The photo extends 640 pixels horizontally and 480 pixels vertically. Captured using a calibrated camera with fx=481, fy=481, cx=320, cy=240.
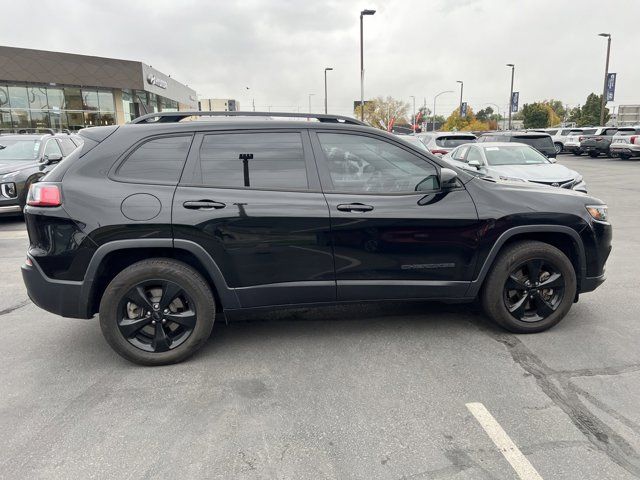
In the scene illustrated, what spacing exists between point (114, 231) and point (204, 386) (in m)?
1.24

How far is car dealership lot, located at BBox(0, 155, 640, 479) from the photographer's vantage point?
251 cm

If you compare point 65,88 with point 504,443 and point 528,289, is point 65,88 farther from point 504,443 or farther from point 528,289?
point 504,443

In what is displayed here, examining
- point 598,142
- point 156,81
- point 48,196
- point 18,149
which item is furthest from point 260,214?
point 156,81

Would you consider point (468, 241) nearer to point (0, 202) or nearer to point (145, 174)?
point (145, 174)

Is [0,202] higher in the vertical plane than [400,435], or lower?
higher

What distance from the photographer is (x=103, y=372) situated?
3.52m

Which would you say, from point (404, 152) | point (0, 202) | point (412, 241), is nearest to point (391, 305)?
point (412, 241)

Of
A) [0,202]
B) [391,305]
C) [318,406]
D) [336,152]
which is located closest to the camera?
[318,406]

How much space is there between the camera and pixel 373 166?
3.77m

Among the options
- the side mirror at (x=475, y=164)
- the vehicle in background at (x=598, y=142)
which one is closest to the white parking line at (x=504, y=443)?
the side mirror at (x=475, y=164)

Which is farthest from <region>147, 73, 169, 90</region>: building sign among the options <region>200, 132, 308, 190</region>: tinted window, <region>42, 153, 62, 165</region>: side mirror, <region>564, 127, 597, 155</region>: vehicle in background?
<region>200, 132, 308, 190</region>: tinted window

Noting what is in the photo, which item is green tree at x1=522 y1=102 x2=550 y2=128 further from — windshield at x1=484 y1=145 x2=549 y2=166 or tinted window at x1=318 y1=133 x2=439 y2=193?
tinted window at x1=318 y1=133 x2=439 y2=193

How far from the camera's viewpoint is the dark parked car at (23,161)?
916cm

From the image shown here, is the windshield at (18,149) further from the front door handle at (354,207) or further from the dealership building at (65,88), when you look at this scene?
the dealership building at (65,88)
